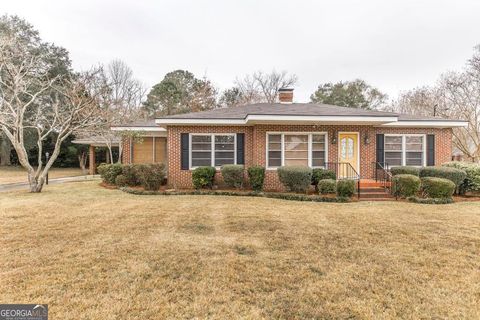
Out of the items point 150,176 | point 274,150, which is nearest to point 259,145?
point 274,150

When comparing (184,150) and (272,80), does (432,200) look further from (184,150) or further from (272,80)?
(272,80)

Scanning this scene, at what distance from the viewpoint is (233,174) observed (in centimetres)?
1055

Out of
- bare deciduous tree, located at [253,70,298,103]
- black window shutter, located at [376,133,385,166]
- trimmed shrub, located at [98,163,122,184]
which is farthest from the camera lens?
bare deciduous tree, located at [253,70,298,103]

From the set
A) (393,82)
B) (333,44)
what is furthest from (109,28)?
(393,82)

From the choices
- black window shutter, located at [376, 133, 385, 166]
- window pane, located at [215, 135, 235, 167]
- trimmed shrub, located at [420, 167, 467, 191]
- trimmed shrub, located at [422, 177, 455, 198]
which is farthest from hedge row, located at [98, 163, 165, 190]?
trimmed shrub, located at [420, 167, 467, 191]

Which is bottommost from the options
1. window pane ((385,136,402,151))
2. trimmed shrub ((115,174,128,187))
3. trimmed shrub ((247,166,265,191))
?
trimmed shrub ((115,174,128,187))

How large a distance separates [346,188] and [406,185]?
7.00 ft

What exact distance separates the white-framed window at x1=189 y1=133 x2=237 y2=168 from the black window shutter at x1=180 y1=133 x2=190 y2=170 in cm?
18

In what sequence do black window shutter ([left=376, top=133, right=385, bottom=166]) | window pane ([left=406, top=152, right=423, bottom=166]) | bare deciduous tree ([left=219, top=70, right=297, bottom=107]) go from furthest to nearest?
1. bare deciduous tree ([left=219, top=70, right=297, bottom=107])
2. window pane ([left=406, top=152, right=423, bottom=166])
3. black window shutter ([left=376, top=133, right=385, bottom=166])

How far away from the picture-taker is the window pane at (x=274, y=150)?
11.2 metres

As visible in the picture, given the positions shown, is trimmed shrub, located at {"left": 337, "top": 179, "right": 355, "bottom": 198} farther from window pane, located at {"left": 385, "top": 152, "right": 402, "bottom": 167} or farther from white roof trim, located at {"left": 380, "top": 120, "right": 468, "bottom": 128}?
white roof trim, located at {"left": 380, "top": 120, "right": 468, "bottom": 128}

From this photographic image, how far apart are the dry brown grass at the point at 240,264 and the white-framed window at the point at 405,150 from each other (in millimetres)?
5258

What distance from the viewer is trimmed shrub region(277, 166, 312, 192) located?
9.87 m

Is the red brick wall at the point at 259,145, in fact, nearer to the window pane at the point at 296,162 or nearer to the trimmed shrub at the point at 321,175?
the window pane at the point at 296,162
